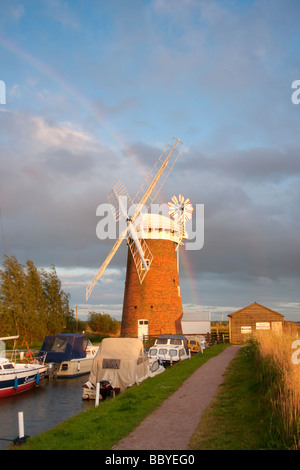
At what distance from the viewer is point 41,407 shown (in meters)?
17.9

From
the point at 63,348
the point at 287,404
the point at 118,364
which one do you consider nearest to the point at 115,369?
the point at 118,364

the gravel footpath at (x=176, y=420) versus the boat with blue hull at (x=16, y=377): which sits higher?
the gravel footpath at (x=176, y=420)

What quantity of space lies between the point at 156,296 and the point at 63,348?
1570 cm

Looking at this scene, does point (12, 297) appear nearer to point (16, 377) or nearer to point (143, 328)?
point (143, 328)

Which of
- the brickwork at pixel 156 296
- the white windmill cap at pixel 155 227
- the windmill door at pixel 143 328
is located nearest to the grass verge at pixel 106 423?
the windmill door at pixel 143 328

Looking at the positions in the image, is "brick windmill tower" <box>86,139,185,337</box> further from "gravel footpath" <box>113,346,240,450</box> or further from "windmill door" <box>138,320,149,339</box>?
"gravel footpath" <box>113,346,240,450</box>

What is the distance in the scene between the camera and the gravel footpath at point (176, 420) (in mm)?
9648

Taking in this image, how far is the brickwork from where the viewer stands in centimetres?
4156

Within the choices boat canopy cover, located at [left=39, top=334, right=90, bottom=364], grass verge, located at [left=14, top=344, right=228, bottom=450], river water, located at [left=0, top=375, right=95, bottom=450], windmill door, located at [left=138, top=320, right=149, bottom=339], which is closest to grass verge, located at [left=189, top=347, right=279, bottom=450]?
grass verge, located at [left=14, top=344, right=228, bottom=450]

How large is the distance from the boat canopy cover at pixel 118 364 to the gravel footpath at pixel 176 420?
7.92 feet

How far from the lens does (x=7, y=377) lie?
20.1 meters

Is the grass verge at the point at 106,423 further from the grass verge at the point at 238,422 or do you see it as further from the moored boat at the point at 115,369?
the grass verge at the point at 238,422

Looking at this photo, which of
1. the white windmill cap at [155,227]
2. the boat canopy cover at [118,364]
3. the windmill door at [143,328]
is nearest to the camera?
the boat canopy cover at [118,364]
